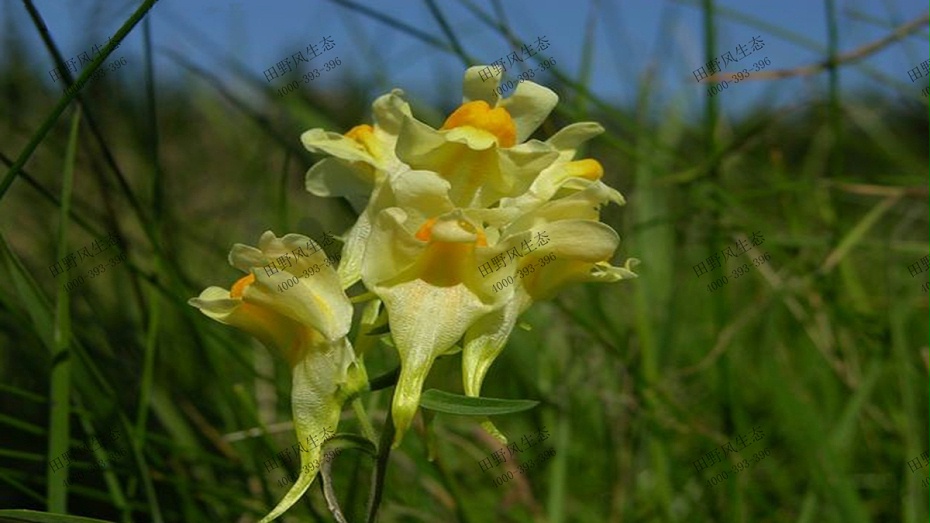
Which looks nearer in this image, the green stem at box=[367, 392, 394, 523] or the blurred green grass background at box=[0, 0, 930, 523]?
the green stem at box=[367, 392, 394, 523]

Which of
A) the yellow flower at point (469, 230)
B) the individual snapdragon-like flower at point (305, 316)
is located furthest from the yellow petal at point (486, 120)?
the individual snapdragon-like flower at point (305, 316)

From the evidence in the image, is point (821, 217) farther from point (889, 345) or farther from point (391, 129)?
point (391, 129)

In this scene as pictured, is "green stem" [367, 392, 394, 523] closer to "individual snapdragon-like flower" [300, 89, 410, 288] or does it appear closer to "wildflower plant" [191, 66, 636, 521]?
"wildflower plant" [191, 66, 636, 521]

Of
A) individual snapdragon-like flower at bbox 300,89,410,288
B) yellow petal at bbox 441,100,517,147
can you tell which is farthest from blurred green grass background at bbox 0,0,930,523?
yellow petal at bbox 441,100,517,147

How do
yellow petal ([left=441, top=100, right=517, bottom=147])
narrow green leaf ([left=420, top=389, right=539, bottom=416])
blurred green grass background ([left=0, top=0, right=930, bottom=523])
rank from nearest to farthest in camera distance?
narrow green leaf ([left=420, top=389, right=539, bottom=416]) < yellow petal ([left=441, top=100, right=517, bottom=147]) < blurred green grass background ([left=0, top=0, right=930, bottom=523])

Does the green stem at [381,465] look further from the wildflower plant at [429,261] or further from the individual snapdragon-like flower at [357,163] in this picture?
the individual snapdragon-like flower at [357,163]

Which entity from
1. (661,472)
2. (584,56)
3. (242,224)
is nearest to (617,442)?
(661,472)
